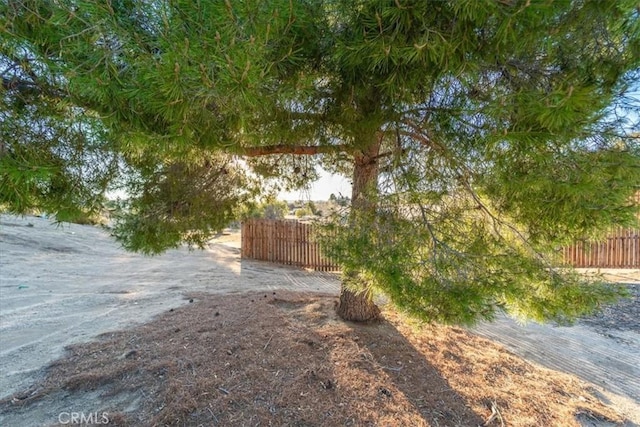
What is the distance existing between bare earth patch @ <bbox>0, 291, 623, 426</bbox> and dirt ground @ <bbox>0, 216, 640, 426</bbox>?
0.04 feet

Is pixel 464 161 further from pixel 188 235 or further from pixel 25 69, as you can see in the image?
pixel 188 235

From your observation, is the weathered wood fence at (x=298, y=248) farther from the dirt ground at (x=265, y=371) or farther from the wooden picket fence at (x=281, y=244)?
the dirt ground at (x=265, y=371)

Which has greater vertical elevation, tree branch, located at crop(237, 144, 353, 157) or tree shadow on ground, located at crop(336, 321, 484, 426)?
tree branch, located at crop(237, 144, 353, 157)

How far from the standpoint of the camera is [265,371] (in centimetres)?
251

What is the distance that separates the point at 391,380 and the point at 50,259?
9.73m

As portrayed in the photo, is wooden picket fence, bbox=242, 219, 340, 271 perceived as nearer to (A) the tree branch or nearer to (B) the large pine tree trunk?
(B) the large pine tree trunk

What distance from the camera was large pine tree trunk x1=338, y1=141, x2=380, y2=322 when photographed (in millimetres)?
2243

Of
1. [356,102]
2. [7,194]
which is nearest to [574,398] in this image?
[356,102]

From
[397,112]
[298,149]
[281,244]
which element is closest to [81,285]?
[281,244]

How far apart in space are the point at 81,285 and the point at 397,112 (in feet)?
23.2

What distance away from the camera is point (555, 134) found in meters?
1.29

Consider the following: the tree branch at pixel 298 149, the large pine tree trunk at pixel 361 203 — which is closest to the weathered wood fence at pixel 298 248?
the large pine tree trunk at pixel 361 203

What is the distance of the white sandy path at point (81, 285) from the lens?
11.2ft

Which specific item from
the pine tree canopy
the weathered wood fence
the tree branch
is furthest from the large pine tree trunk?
the weathered wood fence
